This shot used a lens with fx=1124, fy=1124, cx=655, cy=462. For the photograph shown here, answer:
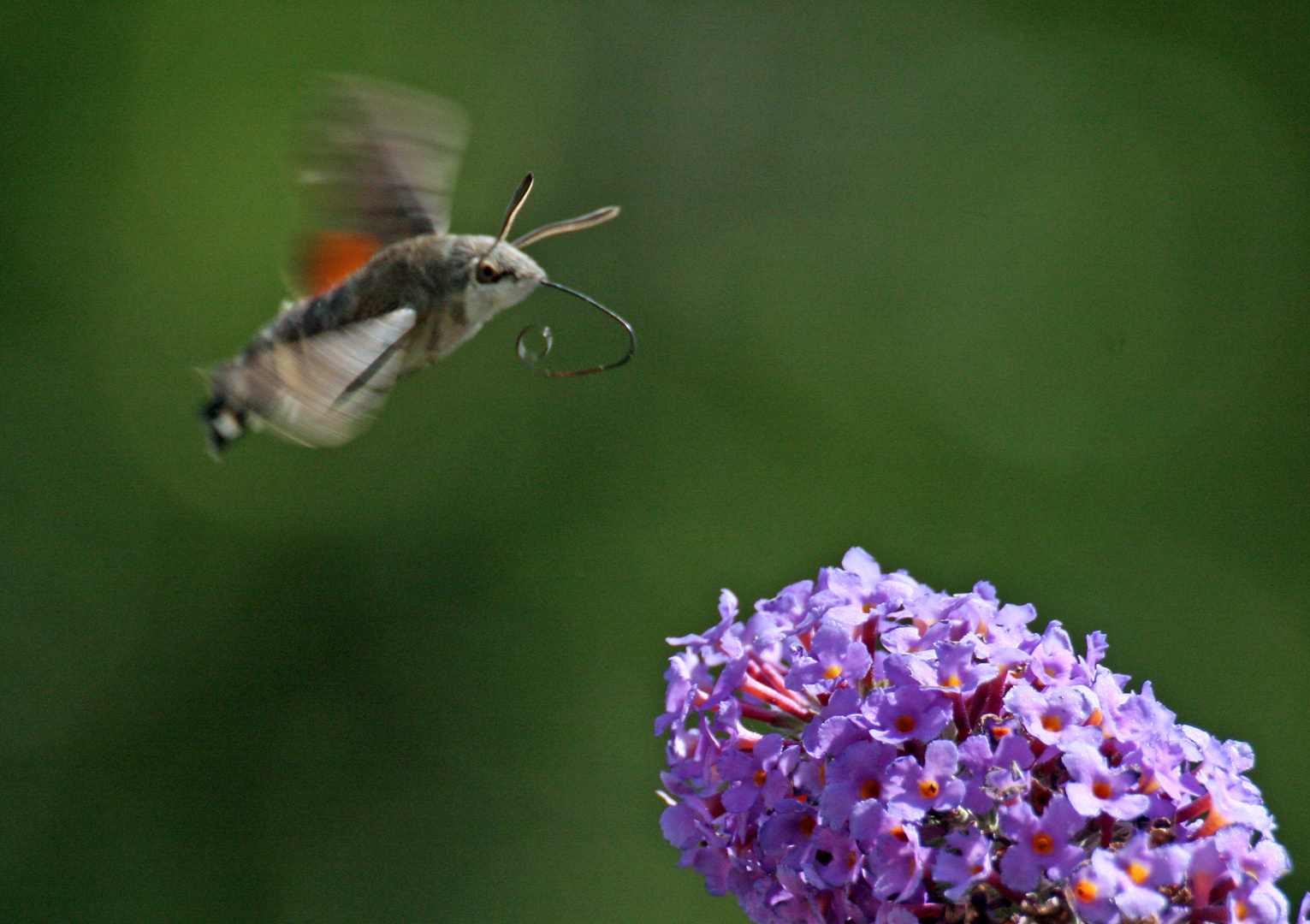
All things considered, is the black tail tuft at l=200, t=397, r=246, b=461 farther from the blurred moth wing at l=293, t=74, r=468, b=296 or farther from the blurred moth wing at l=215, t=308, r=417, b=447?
the blurred moth wing at l=293, t=74, r=468, b=296

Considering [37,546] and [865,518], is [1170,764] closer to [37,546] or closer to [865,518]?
[865,518]

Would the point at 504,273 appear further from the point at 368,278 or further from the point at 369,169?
the point at 369,169

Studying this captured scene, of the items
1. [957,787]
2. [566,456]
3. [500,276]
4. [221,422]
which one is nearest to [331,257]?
[221,422]

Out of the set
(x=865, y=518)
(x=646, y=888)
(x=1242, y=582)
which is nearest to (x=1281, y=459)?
(x=1242, y=582)

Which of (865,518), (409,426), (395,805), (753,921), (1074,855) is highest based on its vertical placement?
(1074,855)

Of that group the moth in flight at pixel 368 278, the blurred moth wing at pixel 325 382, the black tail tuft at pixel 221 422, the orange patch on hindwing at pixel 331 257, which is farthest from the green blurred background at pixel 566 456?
the blurred moth wing at pixel 325 382

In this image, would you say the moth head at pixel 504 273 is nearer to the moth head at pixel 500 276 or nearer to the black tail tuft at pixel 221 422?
the moth head at pixel 500 276

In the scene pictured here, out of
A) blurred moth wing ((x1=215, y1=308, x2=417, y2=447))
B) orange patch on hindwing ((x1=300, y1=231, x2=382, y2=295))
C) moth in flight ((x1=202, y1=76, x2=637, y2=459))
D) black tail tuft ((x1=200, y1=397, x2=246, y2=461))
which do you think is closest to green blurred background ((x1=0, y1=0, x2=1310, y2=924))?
orange patch on hindwing ((x1=300, y1=231, x2=382, y2=295))

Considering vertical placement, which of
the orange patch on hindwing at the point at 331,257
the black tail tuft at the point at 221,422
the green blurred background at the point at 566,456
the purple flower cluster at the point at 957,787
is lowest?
the green blurred background at the point at 566,456
